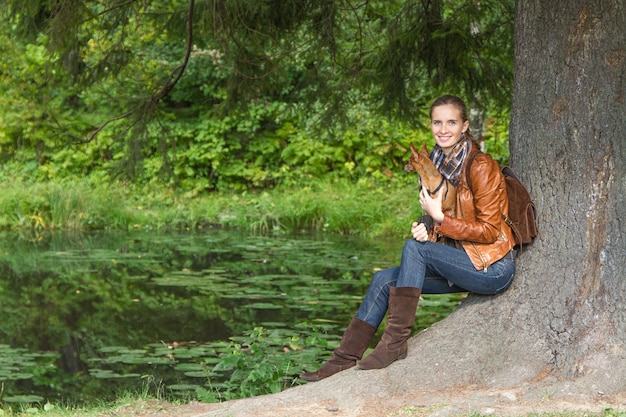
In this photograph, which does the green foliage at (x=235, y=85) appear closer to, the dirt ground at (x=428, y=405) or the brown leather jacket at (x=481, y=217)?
the brown leather jacket at (x=481, y=217)

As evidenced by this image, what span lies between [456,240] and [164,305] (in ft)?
17.6

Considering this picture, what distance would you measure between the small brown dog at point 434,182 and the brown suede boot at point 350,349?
0.76 meters

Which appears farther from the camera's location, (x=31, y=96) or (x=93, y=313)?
(x=31, y=96)

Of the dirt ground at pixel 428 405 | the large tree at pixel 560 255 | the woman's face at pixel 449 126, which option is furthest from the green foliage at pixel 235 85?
the dirt ground at pixel 428 405

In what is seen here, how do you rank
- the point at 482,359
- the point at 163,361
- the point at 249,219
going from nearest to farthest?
the point at 482,359
the point at 163,361
the point at 249,219

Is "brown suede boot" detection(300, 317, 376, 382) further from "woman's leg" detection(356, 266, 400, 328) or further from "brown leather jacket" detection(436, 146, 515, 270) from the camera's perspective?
"brown leather jacket" detection(436, 146, 515, 270)

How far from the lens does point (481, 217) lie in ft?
14.7

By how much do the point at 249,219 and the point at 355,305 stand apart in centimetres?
672

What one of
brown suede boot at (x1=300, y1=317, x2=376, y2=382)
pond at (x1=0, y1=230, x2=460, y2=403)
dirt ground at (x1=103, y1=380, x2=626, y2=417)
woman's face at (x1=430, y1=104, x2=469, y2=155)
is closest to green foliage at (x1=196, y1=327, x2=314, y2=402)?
pond at (x1=0, y1=230, x2=460, y2=403)

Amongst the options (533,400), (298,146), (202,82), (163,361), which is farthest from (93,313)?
(202,82)

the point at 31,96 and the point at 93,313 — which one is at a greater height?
the point at 31,96

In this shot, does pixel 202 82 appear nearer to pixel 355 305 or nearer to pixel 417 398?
pixel 355 305

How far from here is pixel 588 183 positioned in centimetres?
453

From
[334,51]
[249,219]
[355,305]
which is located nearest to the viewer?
[334,51]
